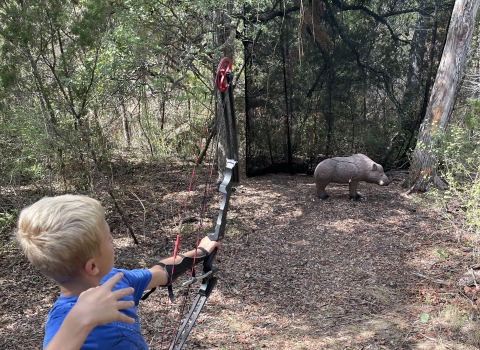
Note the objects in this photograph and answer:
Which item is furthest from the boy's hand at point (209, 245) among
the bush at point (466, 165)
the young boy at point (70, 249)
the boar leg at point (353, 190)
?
the boar leg at point (353, 190)

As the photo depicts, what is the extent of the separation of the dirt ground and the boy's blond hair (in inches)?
79.6

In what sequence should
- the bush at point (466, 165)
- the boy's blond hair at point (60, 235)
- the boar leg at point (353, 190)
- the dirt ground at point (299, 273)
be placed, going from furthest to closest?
the boar leg at point (353, 190), the bush at point (466, 165), the dirt ground at point (299, 273), the boy's blond hair at point (60, 235)

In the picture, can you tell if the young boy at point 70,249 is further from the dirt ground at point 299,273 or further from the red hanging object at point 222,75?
the dirt ground at point 299,273

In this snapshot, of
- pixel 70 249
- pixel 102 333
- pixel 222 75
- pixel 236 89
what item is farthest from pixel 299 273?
pixel 236 89

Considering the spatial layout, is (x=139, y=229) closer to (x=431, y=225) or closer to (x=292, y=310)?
(x=292, y=310)

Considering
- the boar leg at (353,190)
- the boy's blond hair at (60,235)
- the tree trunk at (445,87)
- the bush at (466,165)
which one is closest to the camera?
the boy's blond hair at (60,235)

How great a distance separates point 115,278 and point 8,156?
3346mm

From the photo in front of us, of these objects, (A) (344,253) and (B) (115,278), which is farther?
(A) (344,253)

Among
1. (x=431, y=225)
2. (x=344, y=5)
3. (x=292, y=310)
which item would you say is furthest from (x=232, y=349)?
(x=344, y=5)

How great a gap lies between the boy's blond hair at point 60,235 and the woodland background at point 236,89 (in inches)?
114

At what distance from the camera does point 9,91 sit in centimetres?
398

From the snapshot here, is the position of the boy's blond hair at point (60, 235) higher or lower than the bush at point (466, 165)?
higher

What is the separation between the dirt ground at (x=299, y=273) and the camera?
2.97 metres

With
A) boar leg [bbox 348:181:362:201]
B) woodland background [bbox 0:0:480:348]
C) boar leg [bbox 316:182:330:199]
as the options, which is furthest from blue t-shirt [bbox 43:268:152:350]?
boar leg [bbox 348:181:362:201]
